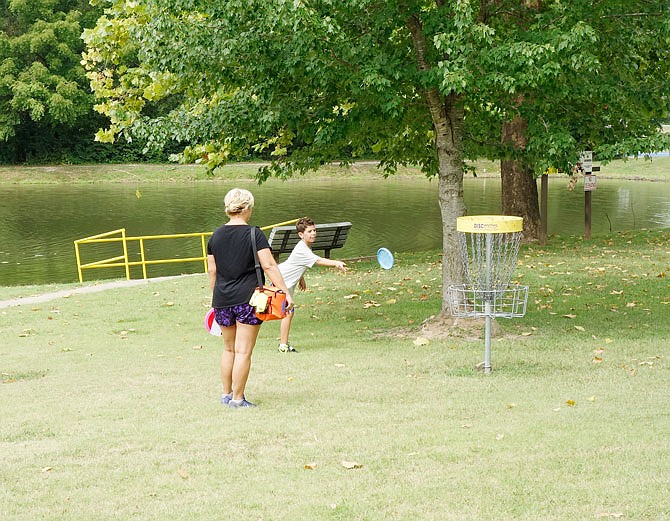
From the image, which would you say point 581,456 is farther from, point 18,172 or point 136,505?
point 18,172

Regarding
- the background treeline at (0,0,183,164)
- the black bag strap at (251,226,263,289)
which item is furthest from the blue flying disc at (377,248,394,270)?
the background treeline at (0,0,183,164)

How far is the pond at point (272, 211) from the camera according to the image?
25.9 metres

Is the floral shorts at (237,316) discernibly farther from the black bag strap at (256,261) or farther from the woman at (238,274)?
the black bag strap at (256,261)

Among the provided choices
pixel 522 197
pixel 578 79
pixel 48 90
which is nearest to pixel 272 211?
pixel 522 197

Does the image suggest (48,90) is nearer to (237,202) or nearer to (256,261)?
(237,202)

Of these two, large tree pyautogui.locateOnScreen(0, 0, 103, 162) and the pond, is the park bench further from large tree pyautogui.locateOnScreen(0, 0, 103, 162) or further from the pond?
large tree pyautogui.locateOnScreen(0, 0, 103, 162)

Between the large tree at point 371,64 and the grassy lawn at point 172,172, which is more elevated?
the large tree at point 371,64

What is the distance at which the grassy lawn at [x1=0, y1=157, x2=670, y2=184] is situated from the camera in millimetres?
55656

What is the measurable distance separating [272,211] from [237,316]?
1142 inches

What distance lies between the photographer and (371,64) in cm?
1033

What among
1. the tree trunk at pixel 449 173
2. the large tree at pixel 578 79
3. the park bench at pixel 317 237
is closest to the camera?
the large tree at pixel 578 79

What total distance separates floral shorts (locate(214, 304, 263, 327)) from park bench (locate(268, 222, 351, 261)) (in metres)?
10.7

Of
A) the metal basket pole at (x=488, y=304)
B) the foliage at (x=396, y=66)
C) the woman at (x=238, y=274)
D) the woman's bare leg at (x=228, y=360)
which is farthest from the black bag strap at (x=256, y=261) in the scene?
the foliage at (x=396, y=66)

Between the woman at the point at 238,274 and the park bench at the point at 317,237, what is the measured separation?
10.7 meters
